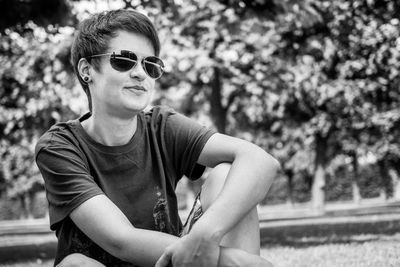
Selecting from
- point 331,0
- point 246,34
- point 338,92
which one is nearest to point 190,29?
point 246,34

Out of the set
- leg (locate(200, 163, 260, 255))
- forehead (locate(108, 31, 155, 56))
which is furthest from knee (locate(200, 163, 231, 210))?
forehead (locate(108, 31, 155, 56))

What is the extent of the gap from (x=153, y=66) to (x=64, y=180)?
76 centimetres

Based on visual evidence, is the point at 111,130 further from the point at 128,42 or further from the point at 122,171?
the point at 128,42

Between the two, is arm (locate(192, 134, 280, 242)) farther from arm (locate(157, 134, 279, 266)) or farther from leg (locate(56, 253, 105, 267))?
leg (locate(56, 253, 105, 267))

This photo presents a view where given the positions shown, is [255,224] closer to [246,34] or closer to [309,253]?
[309,253]

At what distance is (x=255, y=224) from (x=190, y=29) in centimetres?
1109

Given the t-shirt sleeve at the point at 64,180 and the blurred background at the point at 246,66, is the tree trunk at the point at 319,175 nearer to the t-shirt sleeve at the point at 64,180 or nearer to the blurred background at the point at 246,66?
the blurred background at the point at 246,66

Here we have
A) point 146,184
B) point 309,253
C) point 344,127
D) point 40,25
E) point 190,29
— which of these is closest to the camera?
point 146,184

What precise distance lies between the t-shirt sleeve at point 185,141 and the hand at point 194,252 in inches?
28.4

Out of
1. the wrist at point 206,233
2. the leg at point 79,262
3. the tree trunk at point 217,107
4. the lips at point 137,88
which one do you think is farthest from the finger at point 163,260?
the tree trunk at point 217,107

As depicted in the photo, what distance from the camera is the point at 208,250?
2.24m

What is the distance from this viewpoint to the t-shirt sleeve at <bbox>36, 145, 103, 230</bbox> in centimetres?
248

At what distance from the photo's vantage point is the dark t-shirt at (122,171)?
8.44 ft

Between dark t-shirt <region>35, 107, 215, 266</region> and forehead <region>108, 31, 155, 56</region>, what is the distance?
40 cm
